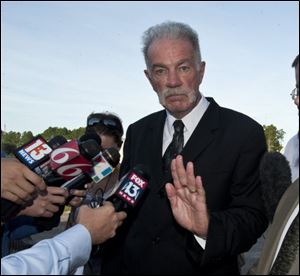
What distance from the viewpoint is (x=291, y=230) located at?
1.40m

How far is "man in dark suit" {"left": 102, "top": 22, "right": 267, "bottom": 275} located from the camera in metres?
2.04

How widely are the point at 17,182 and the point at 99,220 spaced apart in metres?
0.39

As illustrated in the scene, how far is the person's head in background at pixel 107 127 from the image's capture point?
4238 millimetres

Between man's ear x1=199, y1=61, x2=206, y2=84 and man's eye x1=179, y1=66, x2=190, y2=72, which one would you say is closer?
man's eye x1=179, y1=66, x2=190, y2=72

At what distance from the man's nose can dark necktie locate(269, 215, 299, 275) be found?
137 centimetres

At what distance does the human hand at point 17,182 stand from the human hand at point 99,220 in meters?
0.24

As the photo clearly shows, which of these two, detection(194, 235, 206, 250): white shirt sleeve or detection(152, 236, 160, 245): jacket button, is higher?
detection(194, 235, 206, 250): white shirt sleeve

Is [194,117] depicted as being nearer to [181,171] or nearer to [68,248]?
[181,171]

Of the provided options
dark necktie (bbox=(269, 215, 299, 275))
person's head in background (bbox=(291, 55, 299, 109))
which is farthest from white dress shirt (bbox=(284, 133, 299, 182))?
dark necktie (bbox=(269, 215, 299, 275))

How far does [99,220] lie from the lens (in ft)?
6.15

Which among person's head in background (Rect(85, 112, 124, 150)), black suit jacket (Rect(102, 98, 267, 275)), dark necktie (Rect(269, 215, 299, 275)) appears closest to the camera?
dark necktie (Rect(269, 215, 299, 275))

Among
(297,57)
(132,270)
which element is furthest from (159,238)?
(297,57)

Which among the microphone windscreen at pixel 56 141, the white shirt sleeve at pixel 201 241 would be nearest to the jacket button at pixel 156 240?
the white shirt sleeve at pixel 201 241

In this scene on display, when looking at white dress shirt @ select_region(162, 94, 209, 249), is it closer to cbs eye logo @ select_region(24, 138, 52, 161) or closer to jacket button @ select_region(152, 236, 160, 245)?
jacket button @ select_region(152, 236, 160, 245)
